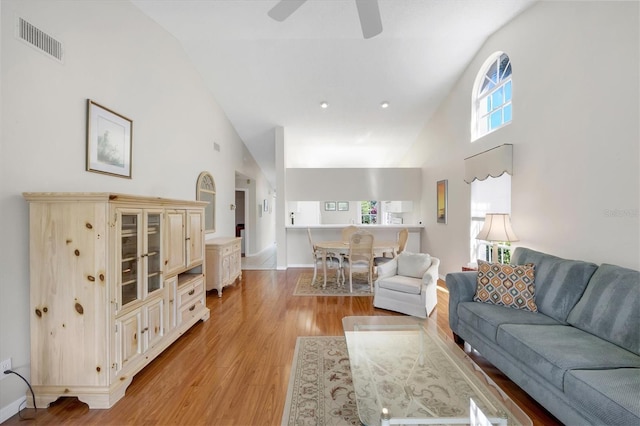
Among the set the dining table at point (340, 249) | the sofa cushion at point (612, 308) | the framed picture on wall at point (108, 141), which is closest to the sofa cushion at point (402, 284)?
the dining table at point (340, 249)

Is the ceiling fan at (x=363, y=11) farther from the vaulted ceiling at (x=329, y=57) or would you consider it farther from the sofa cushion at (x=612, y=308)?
the sofa cushion at (x=612, y=308)

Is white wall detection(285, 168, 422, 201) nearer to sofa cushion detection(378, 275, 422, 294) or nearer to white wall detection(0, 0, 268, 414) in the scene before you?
white wall detection(0, 0, 268, 414)

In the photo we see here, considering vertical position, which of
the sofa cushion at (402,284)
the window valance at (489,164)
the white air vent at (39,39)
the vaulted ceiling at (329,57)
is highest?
the vaulted ceiling at (329,57)

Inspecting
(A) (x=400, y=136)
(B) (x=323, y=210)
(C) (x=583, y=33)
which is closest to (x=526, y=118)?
(C) (x=583, y=33)

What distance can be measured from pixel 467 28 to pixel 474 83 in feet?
2.79

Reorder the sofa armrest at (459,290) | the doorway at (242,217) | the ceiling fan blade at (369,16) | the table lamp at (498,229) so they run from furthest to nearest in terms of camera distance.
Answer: the doorway at (242,217) < the table lamp at (498,229) < the sofa armrest at (459,290) < the ceiling fan blade at (369,16)

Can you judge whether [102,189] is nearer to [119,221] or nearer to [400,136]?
[119,221]

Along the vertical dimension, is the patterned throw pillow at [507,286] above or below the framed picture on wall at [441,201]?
below

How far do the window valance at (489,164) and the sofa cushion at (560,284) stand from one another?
1395 mm

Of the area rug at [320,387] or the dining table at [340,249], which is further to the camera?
the dining table at [340,249]

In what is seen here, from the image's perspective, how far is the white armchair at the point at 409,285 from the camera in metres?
3.34

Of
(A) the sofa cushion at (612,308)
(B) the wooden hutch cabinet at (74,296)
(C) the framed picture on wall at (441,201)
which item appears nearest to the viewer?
(A) the sofa cushion at (612,308)

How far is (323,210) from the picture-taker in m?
10.4

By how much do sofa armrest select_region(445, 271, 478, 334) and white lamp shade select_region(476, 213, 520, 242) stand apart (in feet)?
2.62
